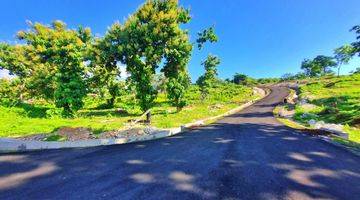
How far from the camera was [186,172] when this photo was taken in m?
8.60

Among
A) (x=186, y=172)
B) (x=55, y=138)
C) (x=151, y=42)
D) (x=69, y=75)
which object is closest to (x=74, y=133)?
(x=55, y=138)

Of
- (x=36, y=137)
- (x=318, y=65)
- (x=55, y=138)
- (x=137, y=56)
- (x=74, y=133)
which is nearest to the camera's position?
(x=55, y=138)

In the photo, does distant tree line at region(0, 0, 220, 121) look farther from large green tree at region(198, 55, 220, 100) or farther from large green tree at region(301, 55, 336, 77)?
large green tree at region(301, 55, 336, 77)

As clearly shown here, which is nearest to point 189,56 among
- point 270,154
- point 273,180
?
point 270,154

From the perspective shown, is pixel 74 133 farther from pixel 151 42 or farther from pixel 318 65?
pixel 318 65

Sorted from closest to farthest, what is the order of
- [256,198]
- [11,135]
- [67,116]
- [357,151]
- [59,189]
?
[256,198] → [59,189] → [357,151] → [11,135] → [67,116]

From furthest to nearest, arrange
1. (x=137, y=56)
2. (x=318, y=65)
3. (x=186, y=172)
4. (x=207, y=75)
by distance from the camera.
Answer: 1. (x=318, y=65)
2. (x=207, y=75)
3. (x=137, y=56)
4. (x=186, y=172)

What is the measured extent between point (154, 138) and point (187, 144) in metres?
2.92

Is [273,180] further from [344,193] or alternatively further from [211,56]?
[211,56]

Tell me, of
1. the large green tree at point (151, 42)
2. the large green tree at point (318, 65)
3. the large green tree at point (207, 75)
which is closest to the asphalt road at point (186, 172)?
the large green tree at point (151, 42)

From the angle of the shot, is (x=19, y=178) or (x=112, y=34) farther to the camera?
(x=112, y=34)

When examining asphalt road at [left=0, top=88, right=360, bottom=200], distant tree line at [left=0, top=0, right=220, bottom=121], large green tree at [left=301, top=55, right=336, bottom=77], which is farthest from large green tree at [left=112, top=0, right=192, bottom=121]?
large green tree at [left=301, top=55, right=336, bottom=77]

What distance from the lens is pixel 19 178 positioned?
812cm

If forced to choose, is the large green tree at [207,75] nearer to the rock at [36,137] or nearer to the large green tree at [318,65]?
the rock at [36,137]
